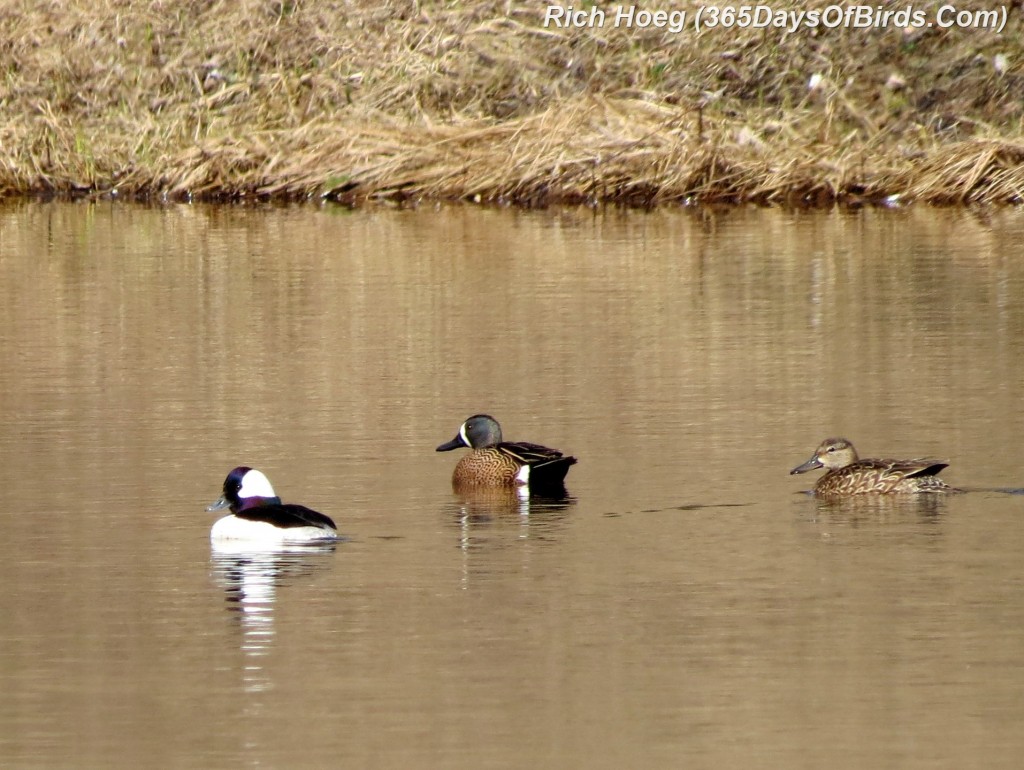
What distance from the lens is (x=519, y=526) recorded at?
366 inches

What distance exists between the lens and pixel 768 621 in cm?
745

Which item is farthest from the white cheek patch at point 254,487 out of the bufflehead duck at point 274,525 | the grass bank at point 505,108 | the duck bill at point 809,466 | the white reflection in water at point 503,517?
the grass bank at point 505,108

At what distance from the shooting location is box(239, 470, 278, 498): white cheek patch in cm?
907

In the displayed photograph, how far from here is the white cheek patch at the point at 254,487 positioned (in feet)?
29.8

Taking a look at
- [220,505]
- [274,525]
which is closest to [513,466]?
[220,505]

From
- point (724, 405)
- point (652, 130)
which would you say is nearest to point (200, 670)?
point (724, 405)

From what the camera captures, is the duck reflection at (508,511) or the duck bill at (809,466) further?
the duck bill at (809,466)

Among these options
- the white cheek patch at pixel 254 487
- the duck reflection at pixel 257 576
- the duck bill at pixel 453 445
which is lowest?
the duck reflection at pixel 257 576

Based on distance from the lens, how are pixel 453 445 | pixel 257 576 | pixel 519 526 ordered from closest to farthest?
pixel 257 576 → pixel 519 526 → pixel 453 445

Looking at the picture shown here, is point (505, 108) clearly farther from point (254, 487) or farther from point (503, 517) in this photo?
point (254, 487)

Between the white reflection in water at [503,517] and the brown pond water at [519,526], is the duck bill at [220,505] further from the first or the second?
the white reflection in water at [503,517]

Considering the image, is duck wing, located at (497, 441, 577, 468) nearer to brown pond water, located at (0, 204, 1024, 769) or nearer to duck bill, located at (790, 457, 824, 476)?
brown pond water, located at (0, 204, 1024, 769)

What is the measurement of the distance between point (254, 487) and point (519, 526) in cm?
110

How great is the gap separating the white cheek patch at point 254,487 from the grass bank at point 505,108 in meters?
15.7
